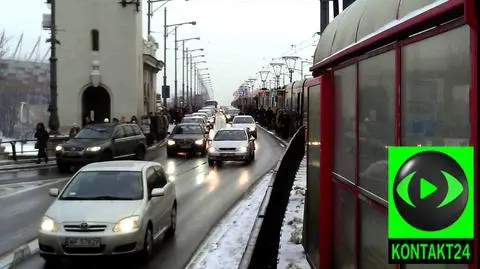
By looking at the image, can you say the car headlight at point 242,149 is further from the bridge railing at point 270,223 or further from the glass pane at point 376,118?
the glass pane at point 376,118

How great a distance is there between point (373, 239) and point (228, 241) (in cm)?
599

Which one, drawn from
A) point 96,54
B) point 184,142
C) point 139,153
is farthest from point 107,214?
point 96,54

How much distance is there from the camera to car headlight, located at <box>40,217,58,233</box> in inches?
348

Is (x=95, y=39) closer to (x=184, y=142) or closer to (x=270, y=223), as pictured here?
(x=184, y=142)

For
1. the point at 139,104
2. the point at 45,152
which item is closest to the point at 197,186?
the point at 45,152

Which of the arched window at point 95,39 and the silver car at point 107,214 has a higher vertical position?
the arched window at point 95,39

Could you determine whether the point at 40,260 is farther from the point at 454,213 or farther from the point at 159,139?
the point at 159,139

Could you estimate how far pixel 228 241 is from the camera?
413 inches

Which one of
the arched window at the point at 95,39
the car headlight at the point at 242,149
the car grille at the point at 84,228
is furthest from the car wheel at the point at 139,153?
the arched window at the point at 95,39

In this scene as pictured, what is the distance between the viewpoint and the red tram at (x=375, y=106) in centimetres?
297

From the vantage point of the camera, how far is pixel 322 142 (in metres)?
6.81

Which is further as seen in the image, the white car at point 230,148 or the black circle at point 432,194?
the white car at point 230,148

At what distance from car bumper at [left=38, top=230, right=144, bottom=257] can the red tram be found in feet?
8.92

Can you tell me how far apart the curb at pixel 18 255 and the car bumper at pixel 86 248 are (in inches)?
23.0
